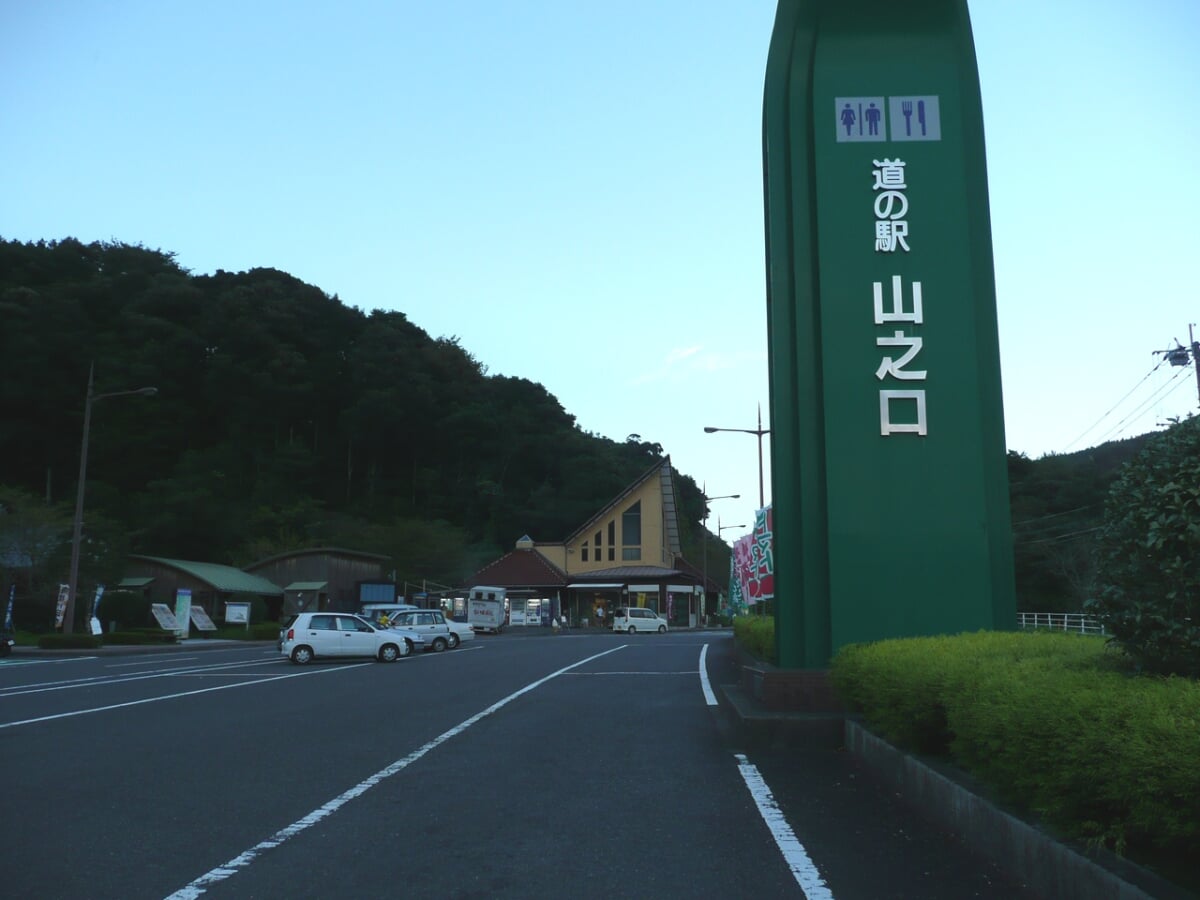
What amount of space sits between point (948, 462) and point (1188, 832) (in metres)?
7.40

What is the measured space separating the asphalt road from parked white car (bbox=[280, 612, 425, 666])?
35.7 feet

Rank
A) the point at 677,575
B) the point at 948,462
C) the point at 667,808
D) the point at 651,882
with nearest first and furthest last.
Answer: the point at 651,882 < the point at 667,808 < the point at 948,462 < the point at 677,575

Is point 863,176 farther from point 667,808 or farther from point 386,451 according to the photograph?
point 386,451

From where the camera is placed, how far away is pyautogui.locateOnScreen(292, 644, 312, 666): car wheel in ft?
81.8

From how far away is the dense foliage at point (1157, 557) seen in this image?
4.28 meters

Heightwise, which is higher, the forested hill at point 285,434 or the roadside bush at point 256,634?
the forested hill at point 285,434

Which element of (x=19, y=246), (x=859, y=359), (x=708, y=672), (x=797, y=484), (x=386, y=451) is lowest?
(x=708, y=672)

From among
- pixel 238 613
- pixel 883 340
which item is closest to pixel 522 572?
pixel 238 613

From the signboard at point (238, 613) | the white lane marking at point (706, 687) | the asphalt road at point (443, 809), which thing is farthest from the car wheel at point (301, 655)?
the signboard at point (238, 613)

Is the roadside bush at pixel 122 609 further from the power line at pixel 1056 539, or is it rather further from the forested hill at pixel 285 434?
the power line at pixel 1056 539

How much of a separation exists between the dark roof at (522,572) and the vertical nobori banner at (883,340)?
52.0m

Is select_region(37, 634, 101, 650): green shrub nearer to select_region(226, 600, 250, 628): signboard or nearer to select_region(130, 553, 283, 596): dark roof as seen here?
select_region(226, 600, 250, 628): signboard

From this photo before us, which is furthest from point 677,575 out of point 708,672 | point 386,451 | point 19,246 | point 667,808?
point 667,808

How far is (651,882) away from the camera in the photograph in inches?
204
